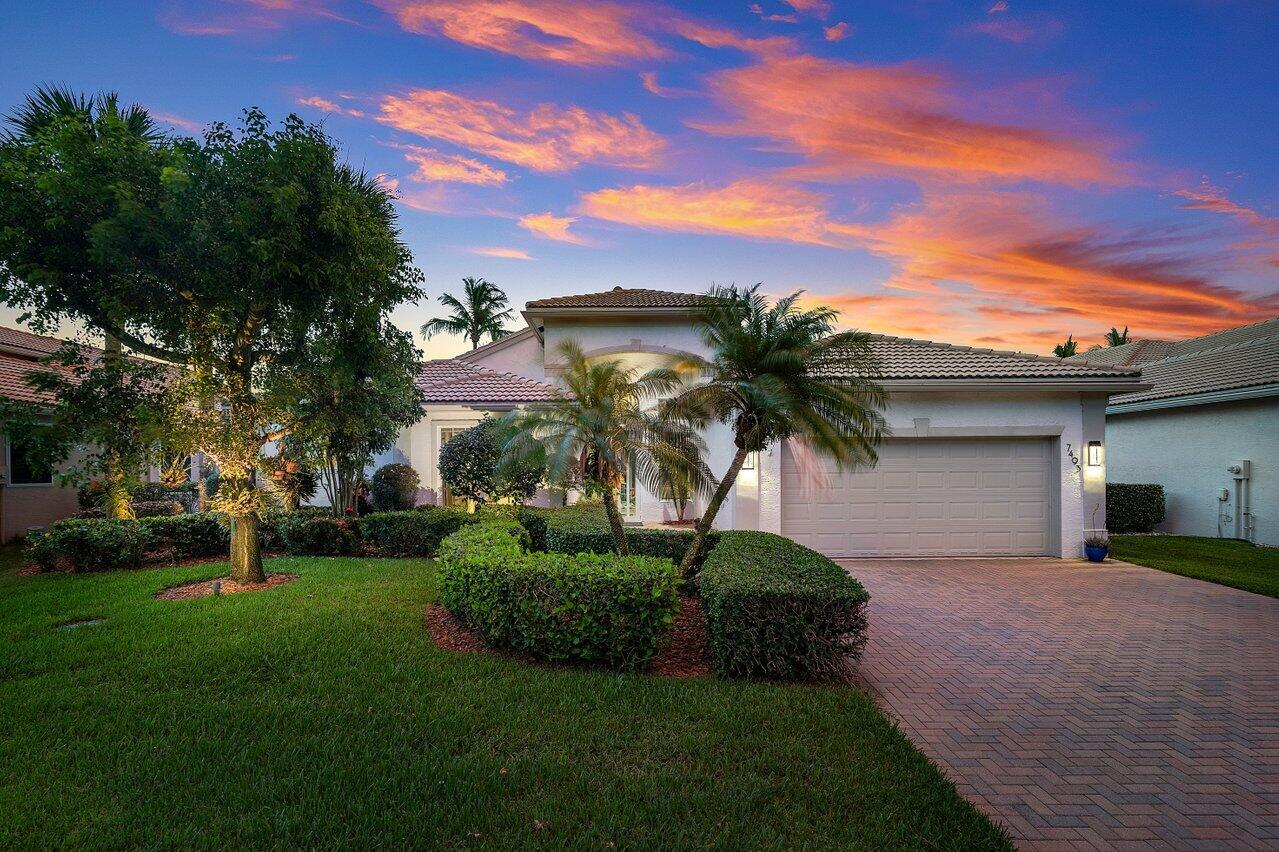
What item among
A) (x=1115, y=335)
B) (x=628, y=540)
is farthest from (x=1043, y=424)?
(x=1115, y=335)

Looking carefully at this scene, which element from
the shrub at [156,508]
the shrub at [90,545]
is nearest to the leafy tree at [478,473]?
the shrub at [90,545]

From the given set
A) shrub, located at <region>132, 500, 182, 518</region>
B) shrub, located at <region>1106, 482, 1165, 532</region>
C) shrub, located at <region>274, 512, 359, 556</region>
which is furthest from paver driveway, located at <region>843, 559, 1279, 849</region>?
shrub, located at <region>132, 500, 182, 518</region>

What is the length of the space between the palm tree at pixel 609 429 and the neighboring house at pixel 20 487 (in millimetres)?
13612

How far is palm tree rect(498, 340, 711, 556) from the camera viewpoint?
24.5ft

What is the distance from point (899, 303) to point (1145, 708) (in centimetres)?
1369

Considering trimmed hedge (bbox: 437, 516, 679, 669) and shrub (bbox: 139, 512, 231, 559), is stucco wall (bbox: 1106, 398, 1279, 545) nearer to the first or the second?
trimmed hedge (bbox: 437, 516, 679, 669)

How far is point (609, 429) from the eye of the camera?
7504mm

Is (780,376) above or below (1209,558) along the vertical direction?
above

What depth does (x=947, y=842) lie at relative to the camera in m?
3.14

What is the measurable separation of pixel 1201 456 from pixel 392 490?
21.0 m

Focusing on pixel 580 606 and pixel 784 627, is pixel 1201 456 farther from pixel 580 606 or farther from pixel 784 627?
pixel 580 606

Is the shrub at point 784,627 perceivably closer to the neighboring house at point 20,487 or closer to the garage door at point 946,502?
the garage door at point 946,502

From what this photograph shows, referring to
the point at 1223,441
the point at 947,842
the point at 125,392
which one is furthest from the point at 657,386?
the point at 1223,441

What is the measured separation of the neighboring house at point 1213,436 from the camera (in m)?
13.4
